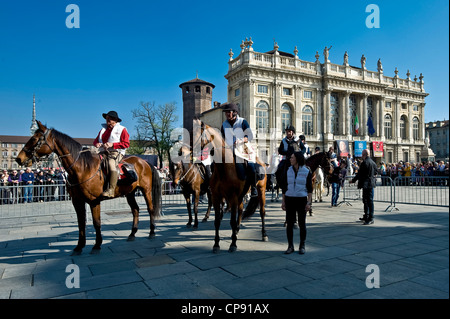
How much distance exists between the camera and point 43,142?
516 centimetres

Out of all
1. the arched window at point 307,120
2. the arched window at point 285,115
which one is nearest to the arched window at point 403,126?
the arched window at point 307,120

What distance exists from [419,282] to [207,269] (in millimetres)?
2991

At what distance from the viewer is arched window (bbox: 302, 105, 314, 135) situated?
43.4m

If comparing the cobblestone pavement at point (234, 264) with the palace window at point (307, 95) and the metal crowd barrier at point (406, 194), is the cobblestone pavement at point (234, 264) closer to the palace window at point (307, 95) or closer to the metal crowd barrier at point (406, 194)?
the metal crowd barrier at point (406, 194)

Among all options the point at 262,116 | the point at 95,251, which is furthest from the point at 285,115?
the point at 95,251

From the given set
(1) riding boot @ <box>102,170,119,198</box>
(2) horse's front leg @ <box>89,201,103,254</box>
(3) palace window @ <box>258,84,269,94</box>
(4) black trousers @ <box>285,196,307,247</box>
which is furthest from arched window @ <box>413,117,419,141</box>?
(2) horse's front leg @ <box>89,201,103,254</box>

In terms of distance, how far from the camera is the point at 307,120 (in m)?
43.9

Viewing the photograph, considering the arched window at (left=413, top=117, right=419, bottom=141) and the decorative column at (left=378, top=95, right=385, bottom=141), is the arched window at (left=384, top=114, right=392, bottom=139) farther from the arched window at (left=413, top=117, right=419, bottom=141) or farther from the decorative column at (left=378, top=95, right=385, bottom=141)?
the arched window at (left=413, top=117, right=419, bottom=141)

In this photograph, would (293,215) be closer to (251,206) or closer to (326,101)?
(251,206)

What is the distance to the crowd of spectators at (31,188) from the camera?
10898mm

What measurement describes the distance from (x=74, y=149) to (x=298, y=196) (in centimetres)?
453

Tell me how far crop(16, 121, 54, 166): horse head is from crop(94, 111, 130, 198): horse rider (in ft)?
3.41

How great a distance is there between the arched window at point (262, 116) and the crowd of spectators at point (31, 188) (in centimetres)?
2766
